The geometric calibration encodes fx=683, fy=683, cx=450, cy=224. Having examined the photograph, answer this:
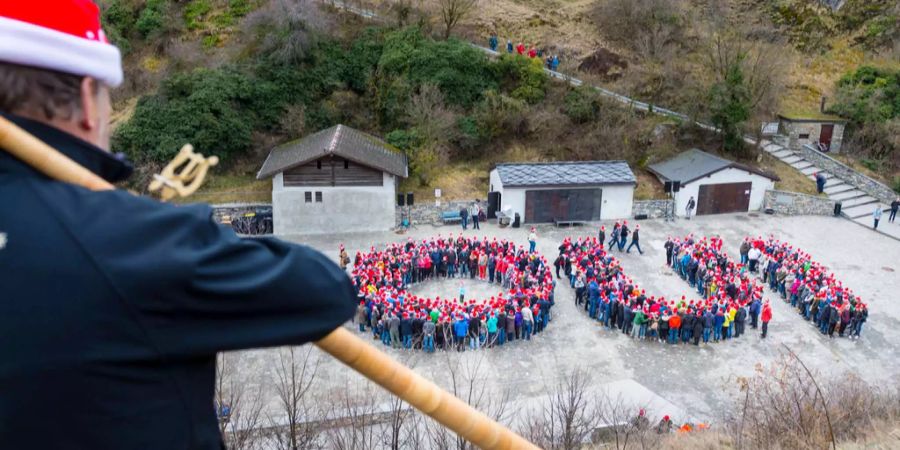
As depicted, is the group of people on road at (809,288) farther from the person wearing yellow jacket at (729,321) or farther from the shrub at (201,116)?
the shrub at (201,116)

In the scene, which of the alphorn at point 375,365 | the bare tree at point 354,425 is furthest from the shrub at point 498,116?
the alphorn at point 375,365

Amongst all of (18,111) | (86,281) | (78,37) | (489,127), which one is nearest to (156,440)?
(86,281)

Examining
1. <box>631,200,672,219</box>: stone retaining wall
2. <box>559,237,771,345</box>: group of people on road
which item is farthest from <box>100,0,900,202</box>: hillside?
<box>559,237,771,345</box>: group of people on road

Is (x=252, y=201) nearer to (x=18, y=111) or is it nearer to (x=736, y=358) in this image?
(x=736, y=358)

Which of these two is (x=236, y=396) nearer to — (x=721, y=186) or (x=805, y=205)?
(x=721, y=186)

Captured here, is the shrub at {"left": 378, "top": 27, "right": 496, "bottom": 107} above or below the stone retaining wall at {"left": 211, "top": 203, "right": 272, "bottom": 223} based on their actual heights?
above

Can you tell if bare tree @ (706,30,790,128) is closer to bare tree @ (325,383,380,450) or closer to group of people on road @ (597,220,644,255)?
group of people on road @ (597,220,644,255)

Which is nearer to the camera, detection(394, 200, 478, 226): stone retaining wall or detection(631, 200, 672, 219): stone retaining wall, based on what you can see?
detection(394, 200, 478, 226): stone retaining wall
